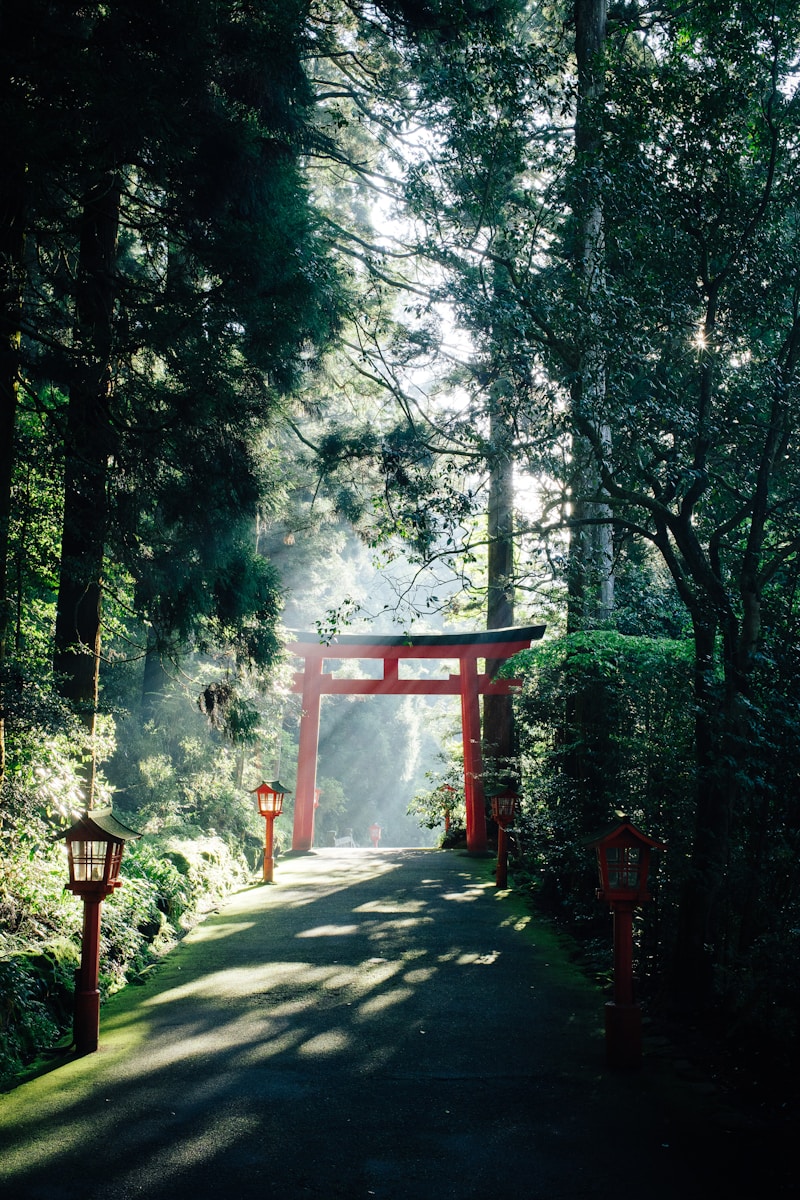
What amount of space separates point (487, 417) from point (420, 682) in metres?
8.80

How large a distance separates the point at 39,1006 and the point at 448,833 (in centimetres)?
1196

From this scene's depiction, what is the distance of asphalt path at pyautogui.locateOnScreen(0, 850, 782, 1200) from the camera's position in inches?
119

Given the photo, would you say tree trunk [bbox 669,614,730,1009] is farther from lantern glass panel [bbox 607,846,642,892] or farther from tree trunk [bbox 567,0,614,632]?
tree trunk [bbox 567,0,614,632]

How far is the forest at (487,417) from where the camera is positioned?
16.0 feet

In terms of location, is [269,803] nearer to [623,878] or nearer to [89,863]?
[89,863]

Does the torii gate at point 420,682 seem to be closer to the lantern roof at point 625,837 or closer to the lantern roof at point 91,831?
the lantern roof at point 625,837

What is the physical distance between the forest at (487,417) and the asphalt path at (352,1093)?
0.60 m

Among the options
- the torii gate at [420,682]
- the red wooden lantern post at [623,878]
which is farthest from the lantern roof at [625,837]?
the torii gate at [420,682]

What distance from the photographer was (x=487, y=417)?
24.0 ft

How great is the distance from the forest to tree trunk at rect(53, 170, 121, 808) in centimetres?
3

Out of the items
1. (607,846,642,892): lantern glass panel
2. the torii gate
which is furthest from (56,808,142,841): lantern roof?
the torii gate

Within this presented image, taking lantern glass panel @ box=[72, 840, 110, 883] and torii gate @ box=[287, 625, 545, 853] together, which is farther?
torii gate @ box=[287, 625, 545, 853]

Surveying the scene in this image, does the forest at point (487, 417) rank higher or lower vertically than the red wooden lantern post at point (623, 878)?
higher

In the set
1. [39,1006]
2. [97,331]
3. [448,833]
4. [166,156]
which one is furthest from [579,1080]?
[448,833]
